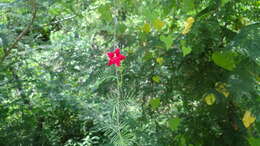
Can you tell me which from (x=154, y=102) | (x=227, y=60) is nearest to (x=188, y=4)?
(x=227, y=60)

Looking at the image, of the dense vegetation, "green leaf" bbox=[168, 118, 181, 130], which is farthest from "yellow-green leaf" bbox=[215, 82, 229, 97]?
"green leaf" bbox=[168, 118, 181, 130]

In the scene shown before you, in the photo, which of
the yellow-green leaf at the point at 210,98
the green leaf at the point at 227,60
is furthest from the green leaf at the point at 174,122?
the green leaf at the point at 227,60

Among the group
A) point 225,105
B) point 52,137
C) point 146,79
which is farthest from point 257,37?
point 52,137

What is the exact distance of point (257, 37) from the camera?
78 centimetres

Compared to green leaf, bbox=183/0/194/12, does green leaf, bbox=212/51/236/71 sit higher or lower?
lower

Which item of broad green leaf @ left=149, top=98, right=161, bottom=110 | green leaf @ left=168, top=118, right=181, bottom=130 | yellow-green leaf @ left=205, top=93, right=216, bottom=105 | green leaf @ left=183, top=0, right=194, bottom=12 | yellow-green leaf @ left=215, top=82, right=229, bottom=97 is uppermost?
green leaf @ left=183, top=0, right=194, bottom=12

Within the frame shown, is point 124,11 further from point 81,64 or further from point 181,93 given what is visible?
point 181,93

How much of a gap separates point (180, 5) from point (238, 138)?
49 centimetres

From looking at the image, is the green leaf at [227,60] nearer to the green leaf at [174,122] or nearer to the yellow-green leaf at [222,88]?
the yellow-green leaf at [222,88]

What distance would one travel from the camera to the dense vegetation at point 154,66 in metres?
0.86

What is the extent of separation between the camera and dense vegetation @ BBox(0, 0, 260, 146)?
86 cm

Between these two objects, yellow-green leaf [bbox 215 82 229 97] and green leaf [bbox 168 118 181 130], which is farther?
green leaf [bbox 168 118 181 130]

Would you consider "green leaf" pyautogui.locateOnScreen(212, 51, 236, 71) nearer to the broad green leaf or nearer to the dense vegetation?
the dense vegetation

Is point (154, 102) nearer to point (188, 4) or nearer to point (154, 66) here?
point (154, 66)
